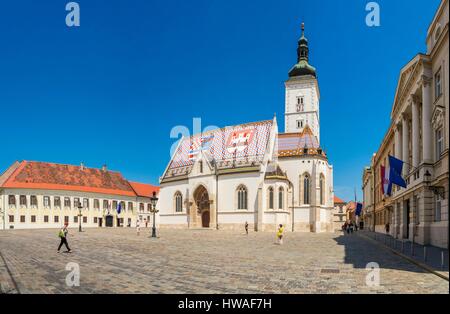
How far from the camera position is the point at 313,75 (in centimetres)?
8469

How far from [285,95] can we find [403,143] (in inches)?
2035

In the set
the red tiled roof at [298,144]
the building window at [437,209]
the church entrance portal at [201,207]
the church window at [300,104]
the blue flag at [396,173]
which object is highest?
A: the church window at [300,104]

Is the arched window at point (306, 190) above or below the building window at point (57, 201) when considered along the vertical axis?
above

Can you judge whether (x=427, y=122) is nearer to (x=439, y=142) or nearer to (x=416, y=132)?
(x=439, y=142)

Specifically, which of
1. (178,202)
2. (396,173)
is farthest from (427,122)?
(178,202)

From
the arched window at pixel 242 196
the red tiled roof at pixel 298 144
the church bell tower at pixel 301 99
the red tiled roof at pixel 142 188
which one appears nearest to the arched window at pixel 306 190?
the red tiled roof at pixel 298 144

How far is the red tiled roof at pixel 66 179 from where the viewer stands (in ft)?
249

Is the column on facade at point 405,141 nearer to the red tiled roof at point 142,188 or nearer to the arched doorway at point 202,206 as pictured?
the arched doorway at point 202,206

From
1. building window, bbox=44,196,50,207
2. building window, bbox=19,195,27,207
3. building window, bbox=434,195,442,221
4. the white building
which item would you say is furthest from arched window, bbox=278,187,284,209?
building window, bbox=19,195,27,207

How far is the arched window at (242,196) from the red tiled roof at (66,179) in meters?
34.6

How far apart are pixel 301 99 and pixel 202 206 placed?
31.1m

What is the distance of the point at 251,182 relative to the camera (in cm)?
6425

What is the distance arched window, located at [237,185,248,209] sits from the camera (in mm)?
64812

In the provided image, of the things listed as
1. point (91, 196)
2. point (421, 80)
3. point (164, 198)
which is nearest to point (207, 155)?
point (164, 198)
